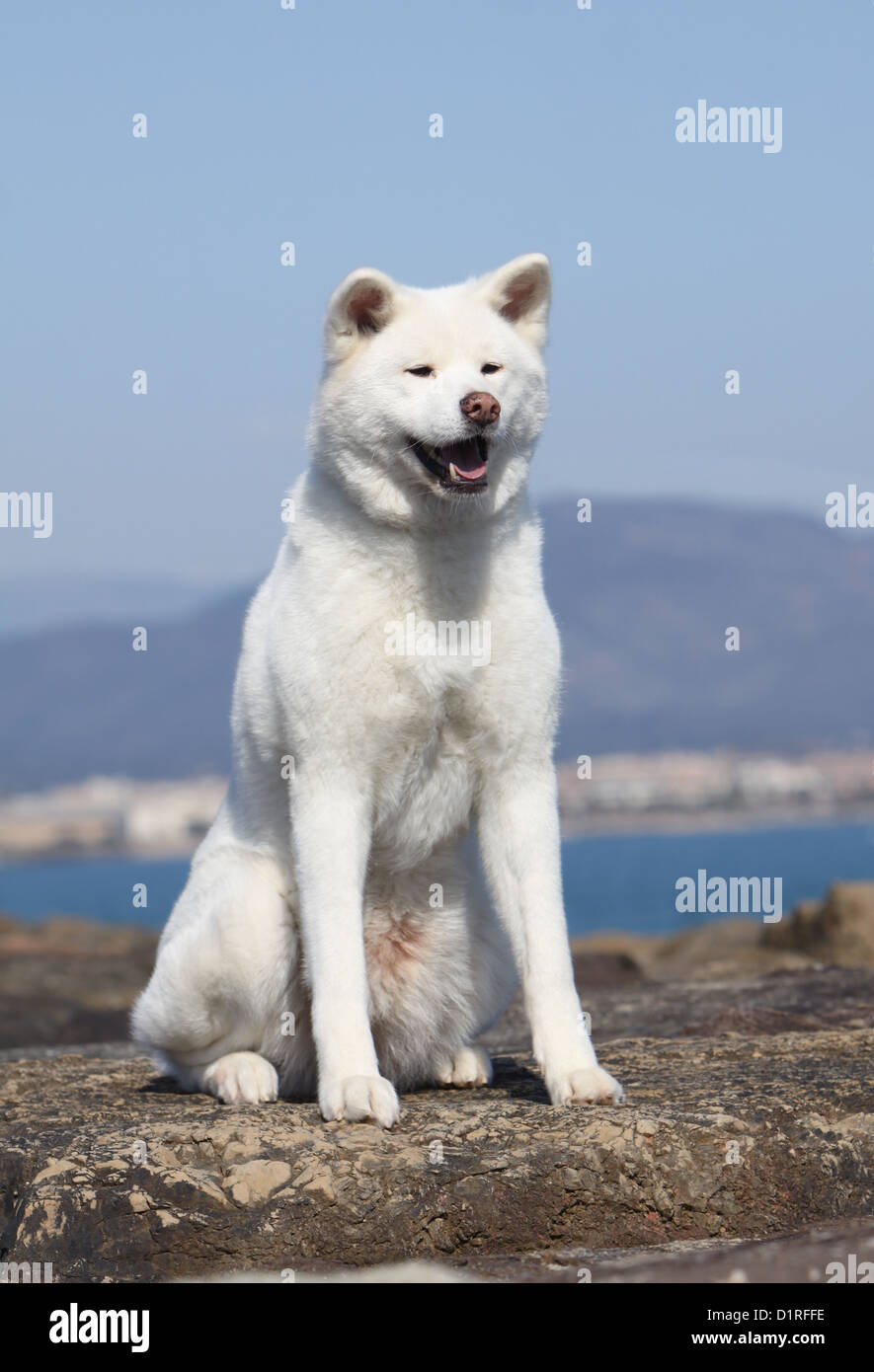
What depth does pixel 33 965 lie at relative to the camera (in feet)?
54.0

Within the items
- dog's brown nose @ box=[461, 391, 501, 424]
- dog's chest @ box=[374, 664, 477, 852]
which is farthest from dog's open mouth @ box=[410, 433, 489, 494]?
dog's chest @ box=[374, 664, 477, 852]

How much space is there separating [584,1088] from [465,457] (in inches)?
85.2

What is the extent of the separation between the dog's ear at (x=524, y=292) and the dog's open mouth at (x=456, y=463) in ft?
2.22

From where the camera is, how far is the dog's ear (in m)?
5.92

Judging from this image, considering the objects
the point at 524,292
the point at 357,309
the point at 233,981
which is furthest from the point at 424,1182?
the point at 524,292

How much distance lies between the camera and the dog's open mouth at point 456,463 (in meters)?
5.52

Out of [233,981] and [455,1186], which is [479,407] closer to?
[233,981]

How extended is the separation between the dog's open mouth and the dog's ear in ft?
2.22

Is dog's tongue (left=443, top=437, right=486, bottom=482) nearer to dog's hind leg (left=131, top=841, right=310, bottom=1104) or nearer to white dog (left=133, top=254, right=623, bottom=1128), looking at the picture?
white dog (left=133, top=254, right=623, bottom=1128)
